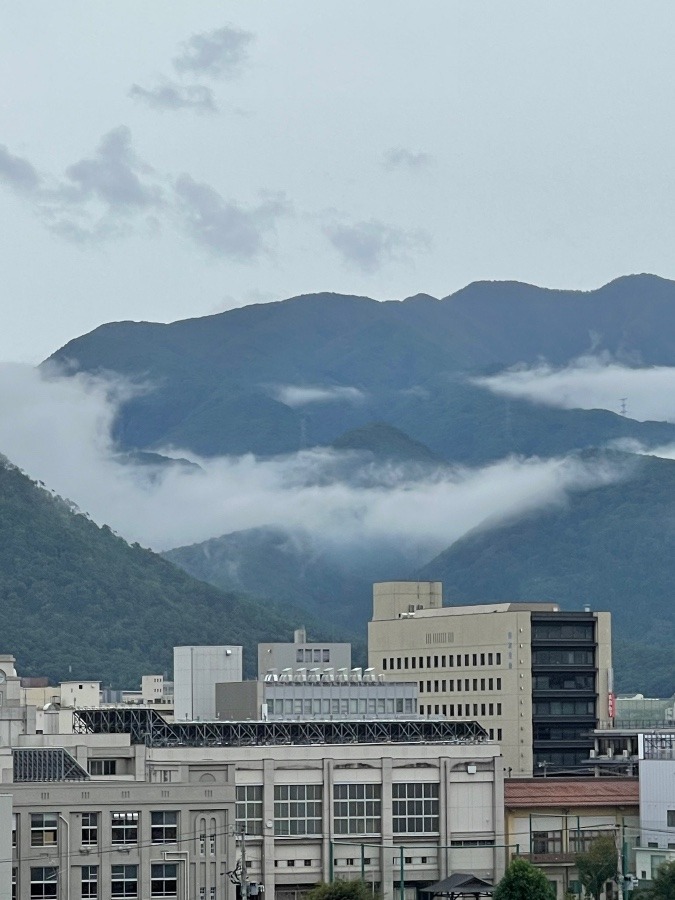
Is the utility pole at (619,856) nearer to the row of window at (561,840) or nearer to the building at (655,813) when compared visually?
the row of window at (561,840)

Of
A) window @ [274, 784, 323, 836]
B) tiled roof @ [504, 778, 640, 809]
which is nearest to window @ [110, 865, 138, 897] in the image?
window @ [274, 784, 323, 836]

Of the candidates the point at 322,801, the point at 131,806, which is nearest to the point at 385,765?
the point at 322,801

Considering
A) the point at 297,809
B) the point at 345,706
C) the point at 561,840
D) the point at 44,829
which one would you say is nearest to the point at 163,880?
the point at 44,829

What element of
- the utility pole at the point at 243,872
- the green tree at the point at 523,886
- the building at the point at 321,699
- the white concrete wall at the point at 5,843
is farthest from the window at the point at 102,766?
the building at the point at 321,699

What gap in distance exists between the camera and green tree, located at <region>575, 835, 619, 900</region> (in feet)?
457

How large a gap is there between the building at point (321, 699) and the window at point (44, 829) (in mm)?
53760

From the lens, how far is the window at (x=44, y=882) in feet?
389

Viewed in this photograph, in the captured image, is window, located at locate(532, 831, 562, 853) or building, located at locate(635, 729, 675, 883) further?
window, located at locate(532, 831, 562, 853)

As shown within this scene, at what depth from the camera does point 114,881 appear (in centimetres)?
12131

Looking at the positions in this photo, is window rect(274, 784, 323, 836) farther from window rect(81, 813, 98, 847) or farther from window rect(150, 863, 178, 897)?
window rect(81, 813, 98, 847)

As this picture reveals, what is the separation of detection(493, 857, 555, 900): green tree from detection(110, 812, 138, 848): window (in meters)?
22.3

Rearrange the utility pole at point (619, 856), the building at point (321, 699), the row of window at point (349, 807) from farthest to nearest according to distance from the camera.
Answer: the building at point (321, 699) → the row of window at point (349, 807) → the utility pole at point (619, 856)

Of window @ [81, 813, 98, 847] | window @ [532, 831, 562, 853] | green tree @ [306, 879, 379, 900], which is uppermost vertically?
window @ [81, 813, 98, 847]

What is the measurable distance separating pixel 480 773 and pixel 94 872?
108ft
